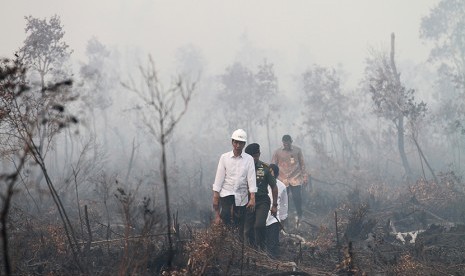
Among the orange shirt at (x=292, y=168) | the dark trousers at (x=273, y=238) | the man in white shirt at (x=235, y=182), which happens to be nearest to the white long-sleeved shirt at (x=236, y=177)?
the man in white shirt at (x=235, y=182)

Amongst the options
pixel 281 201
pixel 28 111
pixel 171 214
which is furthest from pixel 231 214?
pixel 171 214

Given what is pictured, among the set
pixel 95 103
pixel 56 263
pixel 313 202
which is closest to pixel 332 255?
pixel 56 263

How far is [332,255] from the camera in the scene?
650 centimetres

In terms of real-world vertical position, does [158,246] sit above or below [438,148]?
below

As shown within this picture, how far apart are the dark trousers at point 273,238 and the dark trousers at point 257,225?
250mm

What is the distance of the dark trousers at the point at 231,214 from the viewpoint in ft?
19.5

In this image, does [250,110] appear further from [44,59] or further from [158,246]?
[158,246]

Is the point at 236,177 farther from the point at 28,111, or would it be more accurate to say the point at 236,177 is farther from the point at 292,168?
the point at 292,168

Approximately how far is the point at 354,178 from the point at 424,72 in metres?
47.0

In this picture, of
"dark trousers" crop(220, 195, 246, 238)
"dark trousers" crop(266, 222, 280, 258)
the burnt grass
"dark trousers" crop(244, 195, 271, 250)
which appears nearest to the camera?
the burnt grass

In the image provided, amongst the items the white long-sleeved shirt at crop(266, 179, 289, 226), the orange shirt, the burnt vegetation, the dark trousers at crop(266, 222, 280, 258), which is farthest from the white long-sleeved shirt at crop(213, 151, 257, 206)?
the orange shirt

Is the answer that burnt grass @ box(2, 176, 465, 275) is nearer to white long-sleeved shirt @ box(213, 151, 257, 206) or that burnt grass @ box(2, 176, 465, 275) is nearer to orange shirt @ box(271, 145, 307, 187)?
white long-sleeved shirt @ box(213, 151, 257, 206)

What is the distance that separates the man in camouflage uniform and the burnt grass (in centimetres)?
32

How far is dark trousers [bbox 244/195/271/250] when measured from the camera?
19.8 ft
